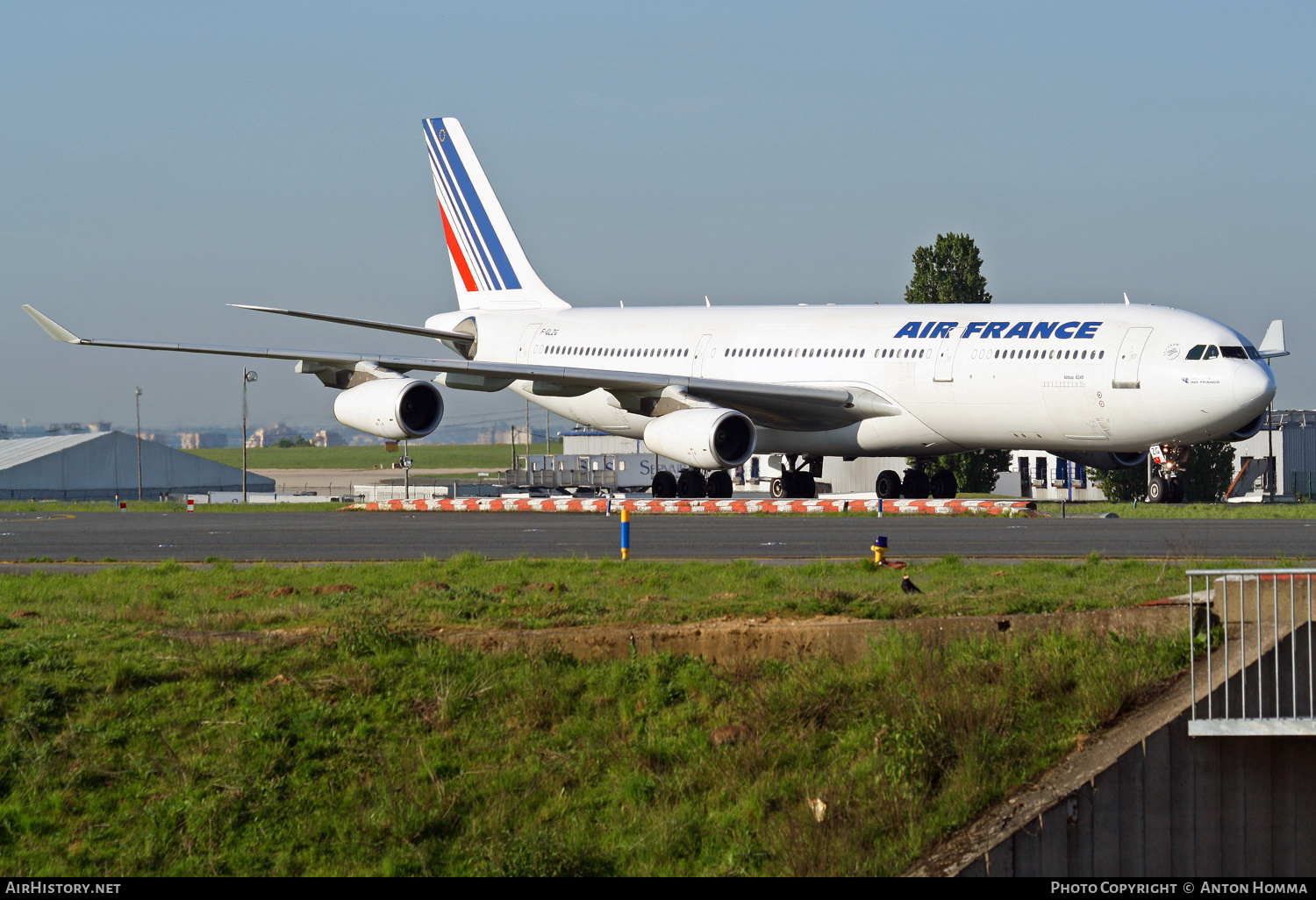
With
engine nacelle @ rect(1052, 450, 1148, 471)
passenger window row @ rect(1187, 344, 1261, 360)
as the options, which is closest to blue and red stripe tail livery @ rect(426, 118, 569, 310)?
engine nacelle @ rect(1052, 450, 1148, 471)

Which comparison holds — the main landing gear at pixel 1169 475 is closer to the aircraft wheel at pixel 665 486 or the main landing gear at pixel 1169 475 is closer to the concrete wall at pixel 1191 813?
the aircraft wheel at pixel 665 486

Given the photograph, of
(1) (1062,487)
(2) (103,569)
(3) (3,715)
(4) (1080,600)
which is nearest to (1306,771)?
(4) (1080,600)

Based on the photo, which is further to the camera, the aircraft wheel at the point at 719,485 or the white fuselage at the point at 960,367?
the aircraft wheel at the point at 719,485

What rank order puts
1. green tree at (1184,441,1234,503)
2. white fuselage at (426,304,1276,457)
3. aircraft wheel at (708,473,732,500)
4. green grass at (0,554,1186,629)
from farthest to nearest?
green tree at (1184,441,1234,503) → aircraft wheel at (708,473,732,500) → white fuselage at (426,304,1276,457) → green grass at (0,554,1186,629)

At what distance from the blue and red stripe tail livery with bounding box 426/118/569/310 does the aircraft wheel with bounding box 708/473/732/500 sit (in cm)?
1077

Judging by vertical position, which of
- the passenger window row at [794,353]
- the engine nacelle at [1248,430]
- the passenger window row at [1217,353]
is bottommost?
the engine nacelle at [1248,430]

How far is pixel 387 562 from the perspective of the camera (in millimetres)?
20562

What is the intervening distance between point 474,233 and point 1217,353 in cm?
2488

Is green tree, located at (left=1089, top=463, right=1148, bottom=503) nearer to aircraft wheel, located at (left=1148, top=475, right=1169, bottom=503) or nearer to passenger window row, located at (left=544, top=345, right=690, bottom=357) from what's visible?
aircraft wheel, located at (left=1148, top=475, right=1169, bottom=503)

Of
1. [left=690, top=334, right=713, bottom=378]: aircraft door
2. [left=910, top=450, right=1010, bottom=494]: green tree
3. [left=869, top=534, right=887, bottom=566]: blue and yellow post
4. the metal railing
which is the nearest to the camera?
the metal railing

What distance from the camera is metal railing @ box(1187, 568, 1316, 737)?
10.2 m

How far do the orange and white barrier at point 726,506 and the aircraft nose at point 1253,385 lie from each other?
494 centimetres

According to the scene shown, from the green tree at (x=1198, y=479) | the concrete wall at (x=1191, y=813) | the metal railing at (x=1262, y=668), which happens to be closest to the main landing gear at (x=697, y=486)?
the green tree at (x=1198, y=479)

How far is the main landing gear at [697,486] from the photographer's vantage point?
35.9 m
